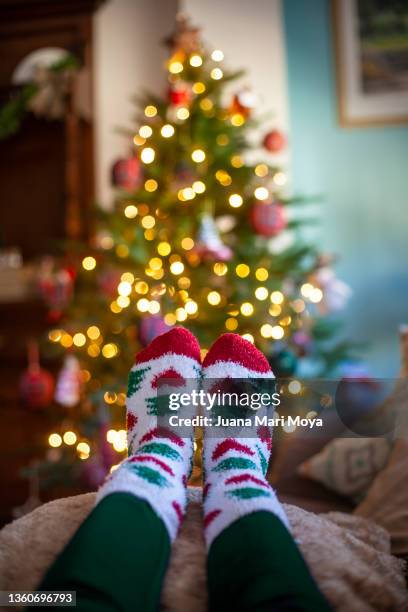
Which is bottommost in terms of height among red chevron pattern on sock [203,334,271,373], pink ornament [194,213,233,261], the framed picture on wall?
red chevron pattern on sock [203,334,271,373]

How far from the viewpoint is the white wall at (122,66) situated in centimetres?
300

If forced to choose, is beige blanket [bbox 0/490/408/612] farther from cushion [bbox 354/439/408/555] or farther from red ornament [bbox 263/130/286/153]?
red ornament [bbox 263/130/286/153]

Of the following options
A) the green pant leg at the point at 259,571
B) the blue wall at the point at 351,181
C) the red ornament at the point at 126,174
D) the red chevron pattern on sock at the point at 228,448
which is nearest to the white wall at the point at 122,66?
the blue wall at the point at 351,181

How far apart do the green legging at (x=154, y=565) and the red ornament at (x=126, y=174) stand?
5.54ft

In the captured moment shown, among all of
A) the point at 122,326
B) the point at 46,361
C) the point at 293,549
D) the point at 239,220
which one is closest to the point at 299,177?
the point at 239,220

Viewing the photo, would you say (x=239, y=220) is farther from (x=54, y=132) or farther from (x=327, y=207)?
(x=54, y=132)

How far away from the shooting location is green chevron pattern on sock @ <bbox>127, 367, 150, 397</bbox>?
3.19 feet

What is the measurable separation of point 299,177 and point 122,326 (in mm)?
1273

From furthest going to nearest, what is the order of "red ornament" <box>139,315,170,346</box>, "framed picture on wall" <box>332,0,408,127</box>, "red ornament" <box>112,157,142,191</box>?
1. "framed picture on wall" <box>332,0,408,127</box>
2. "red ornament" <box>112,157,142,191</box>
3. "red ornament" <box>139,315,170,346</box>

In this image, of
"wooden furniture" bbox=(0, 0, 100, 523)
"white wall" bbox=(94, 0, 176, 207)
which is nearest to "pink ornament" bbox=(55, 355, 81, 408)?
"wooden furniture" bbox=(0, 0, 100, 523)

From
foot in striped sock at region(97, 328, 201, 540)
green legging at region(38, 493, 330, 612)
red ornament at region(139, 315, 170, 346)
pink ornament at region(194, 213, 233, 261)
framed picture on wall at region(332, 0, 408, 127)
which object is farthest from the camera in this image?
framed picture on wall at region(332, 0, 408, 127)

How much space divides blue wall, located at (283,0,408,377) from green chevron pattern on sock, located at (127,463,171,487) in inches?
89.6

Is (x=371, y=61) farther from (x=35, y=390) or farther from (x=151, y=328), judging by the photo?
(x=35, y=390)

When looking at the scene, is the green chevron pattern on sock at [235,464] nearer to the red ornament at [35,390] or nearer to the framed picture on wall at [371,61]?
the red ornament at [35,390]
